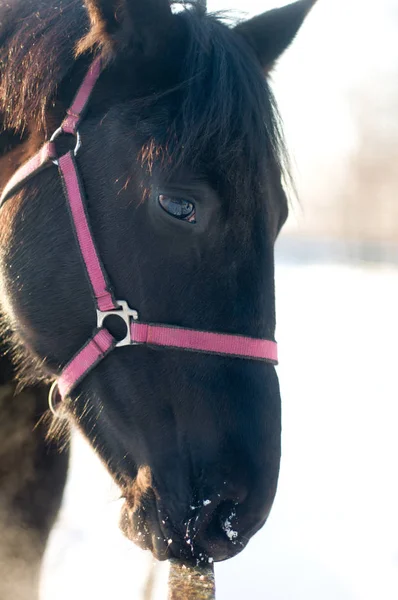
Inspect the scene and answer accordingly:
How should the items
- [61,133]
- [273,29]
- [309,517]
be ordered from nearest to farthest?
[61,133] → [273,29] → [309,517]

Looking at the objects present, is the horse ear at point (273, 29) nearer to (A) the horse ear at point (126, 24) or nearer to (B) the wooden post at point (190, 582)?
(A) the horse ear at point (126, 24)

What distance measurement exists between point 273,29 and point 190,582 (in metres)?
1.79

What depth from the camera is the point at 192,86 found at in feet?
5.39

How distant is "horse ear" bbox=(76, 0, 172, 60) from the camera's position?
162 centimetres

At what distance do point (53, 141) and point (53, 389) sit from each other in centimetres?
75

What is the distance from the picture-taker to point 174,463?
1504 millimetres

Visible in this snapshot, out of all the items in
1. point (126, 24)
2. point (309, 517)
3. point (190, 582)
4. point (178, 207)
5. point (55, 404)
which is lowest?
point (309, 517)

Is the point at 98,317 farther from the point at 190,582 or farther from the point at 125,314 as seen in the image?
the point at 190,582

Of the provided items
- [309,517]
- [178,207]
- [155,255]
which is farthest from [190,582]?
[309,517]

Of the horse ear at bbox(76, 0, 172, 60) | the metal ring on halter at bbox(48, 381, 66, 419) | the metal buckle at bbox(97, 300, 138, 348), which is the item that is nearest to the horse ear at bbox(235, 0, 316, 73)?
the horse ear at bbox(76, 0, 172, 60)

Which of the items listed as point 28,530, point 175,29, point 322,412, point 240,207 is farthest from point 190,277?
point 322,412

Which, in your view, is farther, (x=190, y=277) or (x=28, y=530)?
(x=28, y=530)

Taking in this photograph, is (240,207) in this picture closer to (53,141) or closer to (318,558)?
(53,141)

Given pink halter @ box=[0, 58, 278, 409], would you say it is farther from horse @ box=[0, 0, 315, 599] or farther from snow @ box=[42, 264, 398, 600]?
snow @ box=[42, 264, 398, 600]
